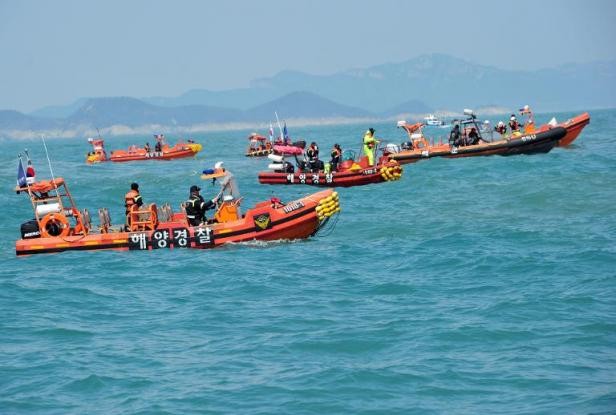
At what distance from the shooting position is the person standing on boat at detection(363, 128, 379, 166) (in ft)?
118

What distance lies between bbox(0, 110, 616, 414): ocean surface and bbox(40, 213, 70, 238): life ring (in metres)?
0.69

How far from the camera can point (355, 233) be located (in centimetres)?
2477

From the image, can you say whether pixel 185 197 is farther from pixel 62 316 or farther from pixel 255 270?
pixel 62 316

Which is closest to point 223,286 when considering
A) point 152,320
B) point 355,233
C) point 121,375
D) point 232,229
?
point 152,320

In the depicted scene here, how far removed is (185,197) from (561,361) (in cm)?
2599

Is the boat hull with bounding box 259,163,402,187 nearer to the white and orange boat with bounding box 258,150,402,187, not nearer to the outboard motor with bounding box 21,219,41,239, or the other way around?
the white and orange boat with bounding box 258,150,402,187

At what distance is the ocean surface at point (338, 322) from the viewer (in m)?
11.7

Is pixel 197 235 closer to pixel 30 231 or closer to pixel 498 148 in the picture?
pixel 30 231

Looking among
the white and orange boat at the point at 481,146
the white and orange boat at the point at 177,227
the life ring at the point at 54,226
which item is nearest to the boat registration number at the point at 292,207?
the white and orange boat at the point at 177,227

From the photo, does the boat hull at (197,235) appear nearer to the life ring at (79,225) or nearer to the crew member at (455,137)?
the life ring at (79,225)

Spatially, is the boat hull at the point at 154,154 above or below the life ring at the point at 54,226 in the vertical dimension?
above

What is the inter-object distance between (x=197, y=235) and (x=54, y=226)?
3.61 metres

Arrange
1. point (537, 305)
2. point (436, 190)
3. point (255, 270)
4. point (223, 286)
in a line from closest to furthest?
point (537, 305) → point (223, 286) → point (255, 270) → point (436, 190)

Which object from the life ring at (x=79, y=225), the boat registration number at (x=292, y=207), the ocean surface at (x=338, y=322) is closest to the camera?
the ocean surface at (x=338, y=322)
